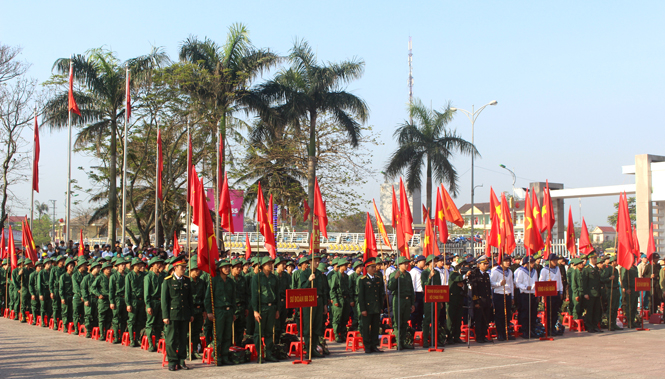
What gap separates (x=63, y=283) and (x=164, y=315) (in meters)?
5.95

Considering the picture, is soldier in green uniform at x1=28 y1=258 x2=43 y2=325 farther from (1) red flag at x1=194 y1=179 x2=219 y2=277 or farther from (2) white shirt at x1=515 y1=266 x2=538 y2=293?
(2) white shirt at x1=515 y1=266 x2=538 y2=293

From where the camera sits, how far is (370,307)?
12.1 m

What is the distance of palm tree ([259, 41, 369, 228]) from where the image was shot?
32.2 meters

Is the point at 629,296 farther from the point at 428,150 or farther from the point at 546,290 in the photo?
the point at 428,150

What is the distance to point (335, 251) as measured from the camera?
36469 mm

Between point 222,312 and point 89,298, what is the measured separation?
499 centimetres

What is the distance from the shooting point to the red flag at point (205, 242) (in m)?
10.5

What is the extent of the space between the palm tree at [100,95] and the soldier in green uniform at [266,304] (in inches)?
773

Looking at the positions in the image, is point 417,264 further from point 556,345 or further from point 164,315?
point 164,315

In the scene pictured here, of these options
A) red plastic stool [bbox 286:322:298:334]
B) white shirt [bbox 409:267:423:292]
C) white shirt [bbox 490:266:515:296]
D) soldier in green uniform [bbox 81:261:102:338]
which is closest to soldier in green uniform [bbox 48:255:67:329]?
soldier in green uniform [bbox 81:261:102:338]

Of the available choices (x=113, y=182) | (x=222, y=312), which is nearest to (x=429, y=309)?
(x=222, y=312)

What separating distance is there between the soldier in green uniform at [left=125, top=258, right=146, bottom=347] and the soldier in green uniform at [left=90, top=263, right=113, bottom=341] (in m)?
1.05

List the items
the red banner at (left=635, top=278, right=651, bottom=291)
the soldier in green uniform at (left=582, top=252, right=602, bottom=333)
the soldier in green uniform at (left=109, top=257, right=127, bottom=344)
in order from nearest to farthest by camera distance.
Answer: the soldier in green uniform at (left=109, top=257, right=127, bottom=344) < the soldier in green uniform at (left=582, top=252, right=602, bottom=333) < the red banner at (left=635, top=278, right=651, bottom=291)

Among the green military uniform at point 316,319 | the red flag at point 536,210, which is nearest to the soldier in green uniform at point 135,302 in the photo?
the green military uniform at point 316,319
